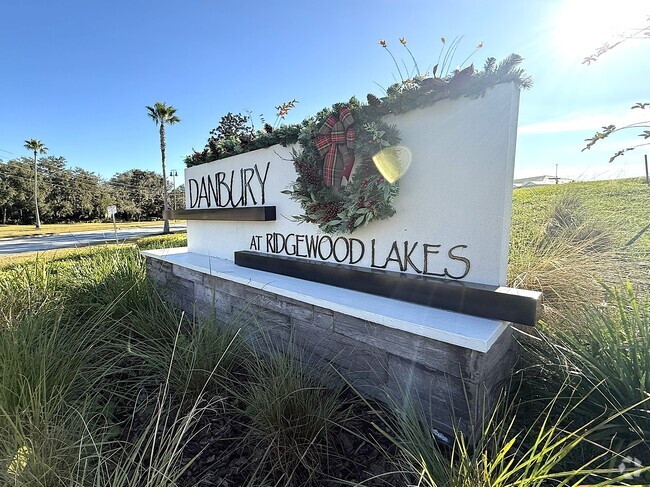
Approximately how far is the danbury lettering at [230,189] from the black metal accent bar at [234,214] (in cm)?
13

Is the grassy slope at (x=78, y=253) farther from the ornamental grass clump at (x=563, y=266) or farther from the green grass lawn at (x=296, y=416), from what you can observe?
the ornamental grass clump at (x=563, y=266)

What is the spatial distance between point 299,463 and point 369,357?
0.72 meters

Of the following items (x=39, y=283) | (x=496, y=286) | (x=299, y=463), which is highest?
(x=496, y=286)

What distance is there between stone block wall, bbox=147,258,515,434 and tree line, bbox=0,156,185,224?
42.7 m

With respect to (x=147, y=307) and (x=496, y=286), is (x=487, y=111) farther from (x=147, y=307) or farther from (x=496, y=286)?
(x=147, y=307)

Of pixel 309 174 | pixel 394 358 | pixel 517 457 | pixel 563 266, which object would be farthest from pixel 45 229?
pixel 517 457

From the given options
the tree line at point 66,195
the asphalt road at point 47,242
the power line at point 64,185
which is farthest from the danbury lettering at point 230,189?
the power line at point 64,185

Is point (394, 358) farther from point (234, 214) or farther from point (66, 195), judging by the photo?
point (66, 195)

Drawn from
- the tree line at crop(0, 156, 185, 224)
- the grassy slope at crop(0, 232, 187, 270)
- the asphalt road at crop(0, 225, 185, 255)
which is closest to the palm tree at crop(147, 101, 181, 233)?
the asphalt road at crop(0, 225, 185, 255)

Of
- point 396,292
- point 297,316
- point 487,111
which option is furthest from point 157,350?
point 487,111

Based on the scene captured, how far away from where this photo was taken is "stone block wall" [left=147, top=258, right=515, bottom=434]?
5.37 ft

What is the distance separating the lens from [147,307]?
3.33 m

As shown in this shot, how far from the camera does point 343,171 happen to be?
237 centimetres

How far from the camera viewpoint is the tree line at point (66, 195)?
4181cm
